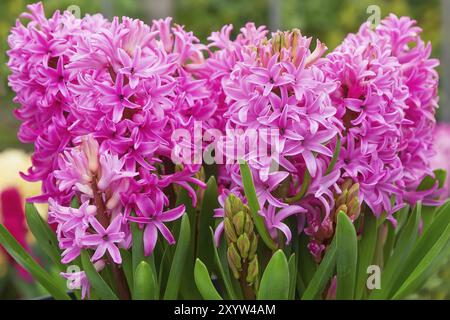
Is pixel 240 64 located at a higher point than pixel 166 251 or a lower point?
higher

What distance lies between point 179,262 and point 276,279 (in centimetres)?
14

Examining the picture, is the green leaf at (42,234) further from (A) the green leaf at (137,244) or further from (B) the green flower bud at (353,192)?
(B) the green flower bud at (353,192)

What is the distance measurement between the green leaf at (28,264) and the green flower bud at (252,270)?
0.27 m

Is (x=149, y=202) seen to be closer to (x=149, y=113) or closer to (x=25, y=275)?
(x=149, y=113)

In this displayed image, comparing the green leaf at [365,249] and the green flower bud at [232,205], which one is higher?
the green flower bud at [232,205]

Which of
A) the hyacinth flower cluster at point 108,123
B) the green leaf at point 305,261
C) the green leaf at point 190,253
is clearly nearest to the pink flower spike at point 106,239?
the hyacinth flower cluster at point 108,123

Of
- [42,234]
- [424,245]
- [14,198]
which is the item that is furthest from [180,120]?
[14,198]

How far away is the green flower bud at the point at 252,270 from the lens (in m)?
0.88

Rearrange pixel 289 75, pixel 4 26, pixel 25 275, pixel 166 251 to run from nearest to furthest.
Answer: pixel 289 75 < pixel 166 251 < pixel 25 275 < pixel 4 26

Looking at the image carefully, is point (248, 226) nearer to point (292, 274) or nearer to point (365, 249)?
point (292, 274)

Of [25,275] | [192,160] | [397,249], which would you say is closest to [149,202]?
[192,160]

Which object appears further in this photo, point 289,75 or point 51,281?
point 51,281

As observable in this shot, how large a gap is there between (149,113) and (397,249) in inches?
17.5

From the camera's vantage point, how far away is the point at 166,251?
37.0 inches
